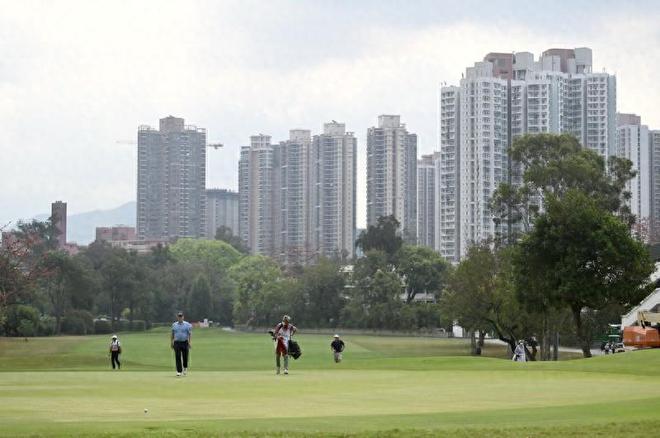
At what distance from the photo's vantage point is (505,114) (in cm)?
16012

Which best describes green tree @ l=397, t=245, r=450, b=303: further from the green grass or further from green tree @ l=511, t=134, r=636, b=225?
the green grass

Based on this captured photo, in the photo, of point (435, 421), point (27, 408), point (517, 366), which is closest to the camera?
point (435, 421)

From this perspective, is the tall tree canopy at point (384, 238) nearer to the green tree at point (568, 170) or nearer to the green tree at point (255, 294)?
the green tree at point (255, 294)

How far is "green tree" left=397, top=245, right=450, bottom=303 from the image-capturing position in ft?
542

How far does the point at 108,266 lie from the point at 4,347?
68732 millimetres

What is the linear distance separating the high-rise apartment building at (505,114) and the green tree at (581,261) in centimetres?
7629

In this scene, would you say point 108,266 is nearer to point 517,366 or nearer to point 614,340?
point 614,340

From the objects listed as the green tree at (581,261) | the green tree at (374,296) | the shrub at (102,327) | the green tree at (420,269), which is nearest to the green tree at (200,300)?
the shrub at (102,327)

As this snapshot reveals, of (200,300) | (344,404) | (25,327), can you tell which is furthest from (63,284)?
(344,404)

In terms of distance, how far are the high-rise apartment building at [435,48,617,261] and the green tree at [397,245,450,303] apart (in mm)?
5217

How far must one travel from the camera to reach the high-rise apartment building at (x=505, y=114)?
503 ft

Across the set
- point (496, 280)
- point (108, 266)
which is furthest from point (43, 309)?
point (496, 280)

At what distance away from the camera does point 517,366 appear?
38812 millimetres

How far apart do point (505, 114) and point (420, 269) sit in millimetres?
24237
